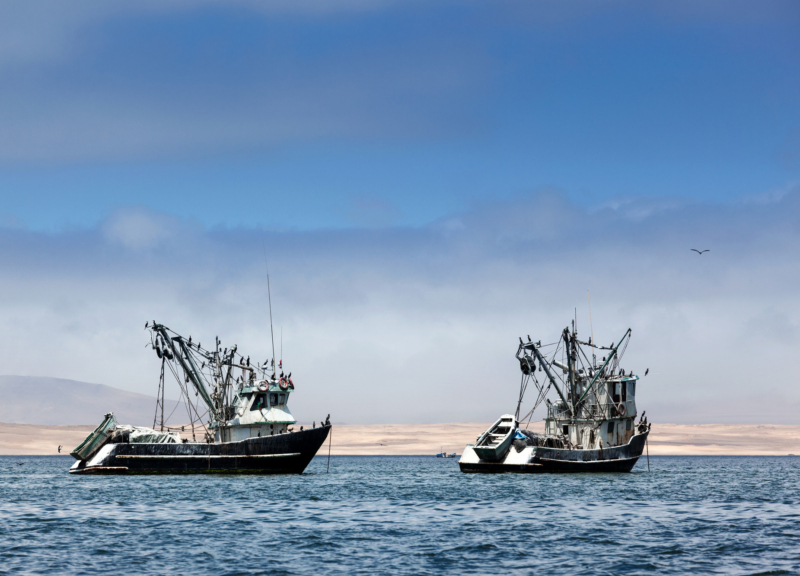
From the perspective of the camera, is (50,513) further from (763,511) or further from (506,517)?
(763,511)

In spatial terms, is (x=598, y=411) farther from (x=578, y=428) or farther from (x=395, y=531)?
(x=395, y=531)

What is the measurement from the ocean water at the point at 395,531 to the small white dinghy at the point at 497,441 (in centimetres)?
1632

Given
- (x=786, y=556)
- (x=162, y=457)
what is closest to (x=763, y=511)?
(x=786, y=556)

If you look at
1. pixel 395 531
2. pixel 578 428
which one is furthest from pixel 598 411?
pixel 395 531

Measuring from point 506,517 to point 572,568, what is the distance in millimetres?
15498

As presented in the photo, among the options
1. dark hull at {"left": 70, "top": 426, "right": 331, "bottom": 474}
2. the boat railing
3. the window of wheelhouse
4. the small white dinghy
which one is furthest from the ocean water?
the boat railing

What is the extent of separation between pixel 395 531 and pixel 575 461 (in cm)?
4669

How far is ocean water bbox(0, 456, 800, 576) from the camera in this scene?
99.2ft

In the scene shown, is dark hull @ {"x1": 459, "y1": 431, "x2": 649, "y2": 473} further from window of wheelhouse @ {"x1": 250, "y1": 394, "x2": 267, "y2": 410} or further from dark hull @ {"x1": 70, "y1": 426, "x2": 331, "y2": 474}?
window of wheelhouse @ {"x1": 250, "y1": 394, "x2": 267, "y2": 410}

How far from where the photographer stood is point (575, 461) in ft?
271

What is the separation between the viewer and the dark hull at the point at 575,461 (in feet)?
264

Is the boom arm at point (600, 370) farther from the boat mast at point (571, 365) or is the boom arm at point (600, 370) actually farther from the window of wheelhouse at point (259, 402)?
the window of wheelhouse at point (259, 402)

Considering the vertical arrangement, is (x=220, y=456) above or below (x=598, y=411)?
below

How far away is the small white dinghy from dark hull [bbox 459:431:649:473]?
3.24ft
